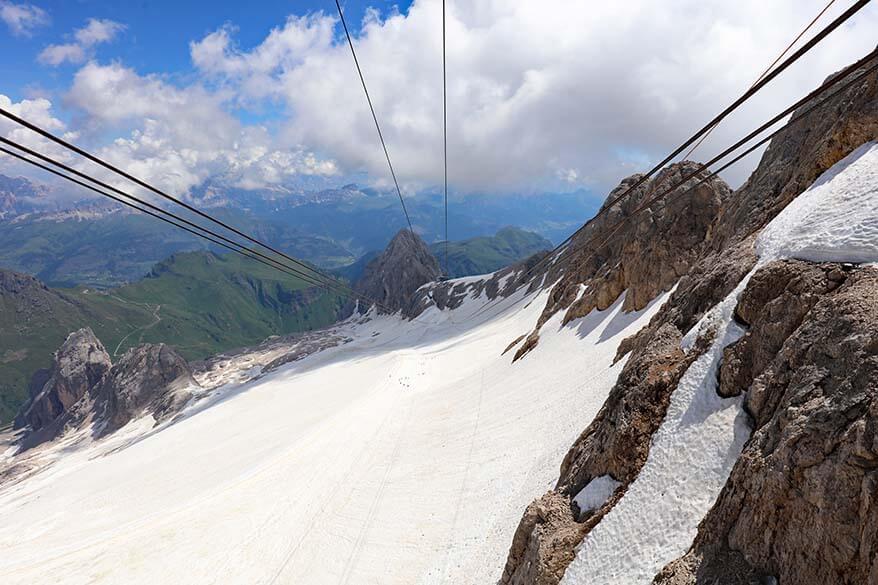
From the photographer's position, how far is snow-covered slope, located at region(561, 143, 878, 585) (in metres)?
8.62

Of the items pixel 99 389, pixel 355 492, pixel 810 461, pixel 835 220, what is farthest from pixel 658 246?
pixel 99 389

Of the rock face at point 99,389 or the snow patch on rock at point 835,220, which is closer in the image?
the snow patch on rock at point 835,220

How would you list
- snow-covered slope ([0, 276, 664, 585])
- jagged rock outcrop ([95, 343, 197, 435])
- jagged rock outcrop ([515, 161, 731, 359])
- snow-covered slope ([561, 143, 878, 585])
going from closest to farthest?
snow-covered slope ([561, 143, 878, 585]) → snow-covered slope ([0, 276, 664, 585]) → jagged rock outcrop ([515, 161, 731, 359]) → jagged rock outcrop ([95, 343, 197, 435])

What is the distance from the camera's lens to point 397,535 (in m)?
19.4

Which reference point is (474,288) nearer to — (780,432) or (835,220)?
(835,220)

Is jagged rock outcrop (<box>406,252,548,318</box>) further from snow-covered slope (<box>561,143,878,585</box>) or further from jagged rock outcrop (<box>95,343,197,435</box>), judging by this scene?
snow-covered slope (<box>561,143,878,585</box>)

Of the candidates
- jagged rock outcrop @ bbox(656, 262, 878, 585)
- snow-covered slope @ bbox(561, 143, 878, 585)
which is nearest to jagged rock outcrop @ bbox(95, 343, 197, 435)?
snow-covered slope @ bbox(561, 143, 878, 585)

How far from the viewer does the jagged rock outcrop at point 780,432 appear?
6137 millimetres

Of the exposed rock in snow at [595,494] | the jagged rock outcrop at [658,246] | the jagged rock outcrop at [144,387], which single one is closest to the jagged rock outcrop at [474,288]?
the jagged rock outcrop at [658,246]

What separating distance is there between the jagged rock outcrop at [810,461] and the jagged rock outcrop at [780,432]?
0.02 meters

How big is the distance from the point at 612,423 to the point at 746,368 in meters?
4.02

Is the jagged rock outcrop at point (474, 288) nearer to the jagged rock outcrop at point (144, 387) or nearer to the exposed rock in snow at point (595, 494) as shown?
the jagged rock outcrop at point (144, 387)

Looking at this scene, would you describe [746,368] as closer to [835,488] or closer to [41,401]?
[835,488]

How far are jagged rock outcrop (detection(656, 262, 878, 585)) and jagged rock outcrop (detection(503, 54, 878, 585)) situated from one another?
0.02 m
